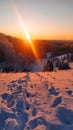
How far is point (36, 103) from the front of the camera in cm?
463

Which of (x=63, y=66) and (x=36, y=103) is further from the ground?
(x=63, y=66)

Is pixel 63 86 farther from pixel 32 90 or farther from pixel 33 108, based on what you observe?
pixel 33 108

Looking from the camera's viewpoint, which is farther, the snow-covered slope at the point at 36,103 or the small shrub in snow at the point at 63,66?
the small shrub in snow at the point at 63,66

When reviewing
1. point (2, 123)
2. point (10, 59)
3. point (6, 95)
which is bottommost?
point (2, 123)

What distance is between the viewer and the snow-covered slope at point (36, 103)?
368cm

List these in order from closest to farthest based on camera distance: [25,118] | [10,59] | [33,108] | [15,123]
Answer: [15,123] → [25,118] → [33,108] → [10,59]

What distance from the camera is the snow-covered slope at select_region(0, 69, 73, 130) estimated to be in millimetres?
3684

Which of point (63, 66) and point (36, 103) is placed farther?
point (63, 66)

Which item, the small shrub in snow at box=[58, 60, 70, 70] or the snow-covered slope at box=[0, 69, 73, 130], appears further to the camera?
the small shrub in snow at box=[58, 60, 70, 70]

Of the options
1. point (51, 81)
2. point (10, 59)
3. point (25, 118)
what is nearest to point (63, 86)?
point (51, 81)

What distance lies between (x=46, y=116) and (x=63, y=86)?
2.04 metres

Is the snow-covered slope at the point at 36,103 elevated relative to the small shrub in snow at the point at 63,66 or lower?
lower

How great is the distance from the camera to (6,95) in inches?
202

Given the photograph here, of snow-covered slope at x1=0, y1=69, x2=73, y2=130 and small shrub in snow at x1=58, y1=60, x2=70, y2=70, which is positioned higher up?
small shrub in snow at x1=58, y1=60, x2=70, y2=70
